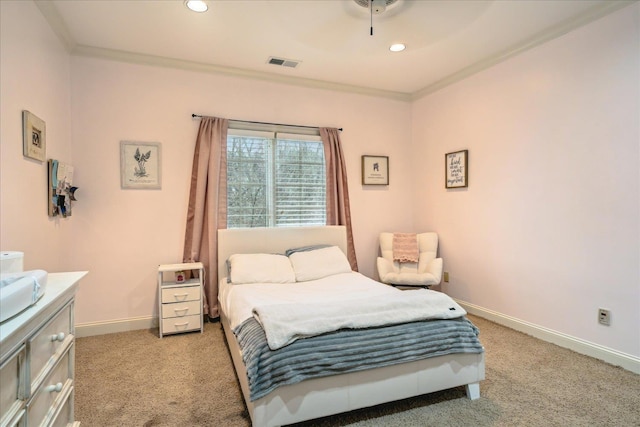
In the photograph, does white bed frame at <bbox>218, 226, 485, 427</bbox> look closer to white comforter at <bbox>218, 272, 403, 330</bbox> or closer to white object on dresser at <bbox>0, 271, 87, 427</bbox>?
white comforter at <bbox>218, 272, 403, 330</bbox>

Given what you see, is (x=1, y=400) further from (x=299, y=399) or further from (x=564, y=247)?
(x=564, y=247)

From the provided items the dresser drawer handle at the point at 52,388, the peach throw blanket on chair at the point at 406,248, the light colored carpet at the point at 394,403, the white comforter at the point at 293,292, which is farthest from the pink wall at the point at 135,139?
the dresser drawer handle at the point at 52,388

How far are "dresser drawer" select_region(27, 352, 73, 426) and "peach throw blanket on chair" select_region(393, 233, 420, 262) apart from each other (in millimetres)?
3251

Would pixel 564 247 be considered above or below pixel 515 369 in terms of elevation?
above

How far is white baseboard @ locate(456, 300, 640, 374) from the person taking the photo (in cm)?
250

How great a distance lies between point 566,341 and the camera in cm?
288

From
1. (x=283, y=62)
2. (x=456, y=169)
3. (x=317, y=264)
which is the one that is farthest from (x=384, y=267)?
(x=283, y=62)

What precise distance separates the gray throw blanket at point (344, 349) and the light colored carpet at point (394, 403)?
1.15ft

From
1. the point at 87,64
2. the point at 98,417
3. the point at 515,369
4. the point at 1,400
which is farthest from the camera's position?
the point at 87,64

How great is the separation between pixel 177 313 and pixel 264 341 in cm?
180

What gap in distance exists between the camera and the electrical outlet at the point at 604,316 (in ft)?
8.61

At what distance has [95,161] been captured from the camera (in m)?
3.29

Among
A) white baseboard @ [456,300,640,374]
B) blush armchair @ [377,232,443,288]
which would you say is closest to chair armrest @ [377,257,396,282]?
blush armchair @ [377,232,443,288]

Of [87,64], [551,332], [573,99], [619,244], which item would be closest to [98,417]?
[87,64]
